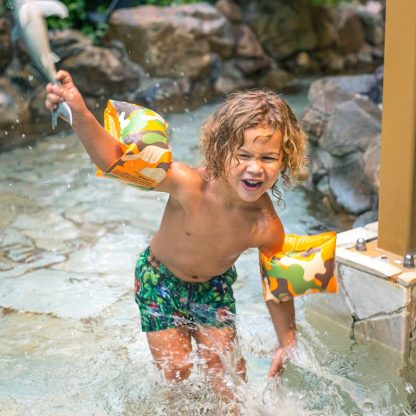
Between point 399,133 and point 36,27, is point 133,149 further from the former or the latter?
point 399,133

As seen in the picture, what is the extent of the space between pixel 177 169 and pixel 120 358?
117 cm

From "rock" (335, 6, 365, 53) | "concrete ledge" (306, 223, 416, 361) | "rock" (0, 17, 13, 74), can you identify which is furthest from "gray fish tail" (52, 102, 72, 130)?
"rock" (335, 6, 365, 53)

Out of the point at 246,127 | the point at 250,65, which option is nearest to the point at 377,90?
the point at 250,65

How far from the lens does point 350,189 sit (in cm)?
519

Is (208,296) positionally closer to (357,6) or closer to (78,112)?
(78,112)

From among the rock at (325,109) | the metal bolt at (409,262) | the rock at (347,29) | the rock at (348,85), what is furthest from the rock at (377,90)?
the rock at (347,29)

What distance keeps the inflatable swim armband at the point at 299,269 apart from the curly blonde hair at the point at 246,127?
0.84 ft

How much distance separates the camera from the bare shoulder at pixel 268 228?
2.68m

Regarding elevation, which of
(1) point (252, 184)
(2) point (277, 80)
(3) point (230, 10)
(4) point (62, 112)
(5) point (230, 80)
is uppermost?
(4) point (62, 112)

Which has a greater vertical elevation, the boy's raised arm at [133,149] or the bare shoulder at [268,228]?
the boy's raised arm at [133,149]

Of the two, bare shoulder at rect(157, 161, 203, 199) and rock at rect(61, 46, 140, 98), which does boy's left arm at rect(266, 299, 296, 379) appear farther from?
rock at rect(61, 46, 140, 98)

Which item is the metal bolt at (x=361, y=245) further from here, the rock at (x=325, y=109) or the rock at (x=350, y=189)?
the rock at (x=325, y=109)

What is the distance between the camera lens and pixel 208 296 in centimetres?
282

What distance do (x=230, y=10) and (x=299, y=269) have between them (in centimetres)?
709
